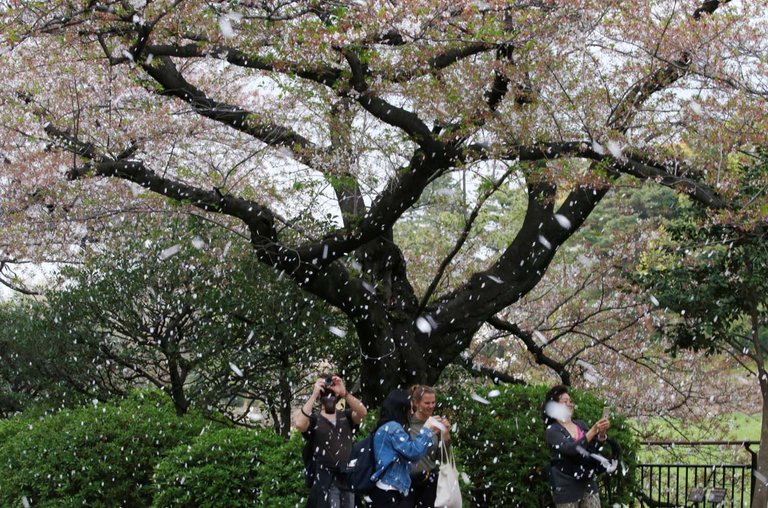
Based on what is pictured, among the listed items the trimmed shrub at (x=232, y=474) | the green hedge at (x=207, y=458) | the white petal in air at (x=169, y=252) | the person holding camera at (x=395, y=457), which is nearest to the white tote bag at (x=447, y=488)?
the person holding camera at (x=395, y=457)

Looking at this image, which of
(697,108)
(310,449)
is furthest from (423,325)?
(310,449)

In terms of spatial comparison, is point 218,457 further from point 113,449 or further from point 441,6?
point 441,6

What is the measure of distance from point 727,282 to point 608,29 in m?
3.54

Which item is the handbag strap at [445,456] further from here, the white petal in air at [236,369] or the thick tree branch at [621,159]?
the white petal in air at [236,369]

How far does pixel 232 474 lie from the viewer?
767cm

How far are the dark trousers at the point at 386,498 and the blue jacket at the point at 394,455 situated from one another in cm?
5

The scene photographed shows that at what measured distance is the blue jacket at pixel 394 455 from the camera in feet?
16.5

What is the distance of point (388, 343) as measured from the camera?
9.30 metres

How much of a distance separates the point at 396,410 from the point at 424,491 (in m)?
0.62

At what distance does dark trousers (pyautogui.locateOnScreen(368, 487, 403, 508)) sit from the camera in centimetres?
511

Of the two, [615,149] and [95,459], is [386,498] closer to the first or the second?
[615,149]

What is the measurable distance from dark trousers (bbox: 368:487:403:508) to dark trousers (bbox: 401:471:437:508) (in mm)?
242

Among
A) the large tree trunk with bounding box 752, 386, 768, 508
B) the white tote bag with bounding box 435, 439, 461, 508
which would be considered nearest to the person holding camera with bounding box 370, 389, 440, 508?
the white tote bag with bounding box 435, 439, 461, 508

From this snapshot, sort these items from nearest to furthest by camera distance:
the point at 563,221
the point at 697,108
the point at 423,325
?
the point at 697,108 < the point at 423,325 < the point at 563,221
